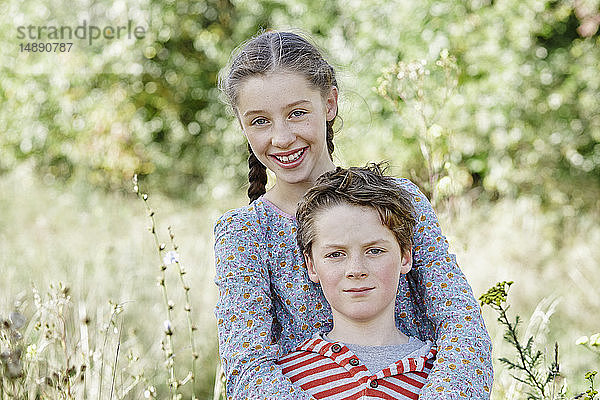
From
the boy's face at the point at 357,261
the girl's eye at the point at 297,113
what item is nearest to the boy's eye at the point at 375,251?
the boy's face at the point at 357,261

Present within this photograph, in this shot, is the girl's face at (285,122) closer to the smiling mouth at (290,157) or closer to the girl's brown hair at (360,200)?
the smiling mouth at (290,157)

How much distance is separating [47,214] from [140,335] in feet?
9.79

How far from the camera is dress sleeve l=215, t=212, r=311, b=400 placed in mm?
1944

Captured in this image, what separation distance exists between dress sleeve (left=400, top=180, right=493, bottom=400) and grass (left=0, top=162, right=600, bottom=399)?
0.92m

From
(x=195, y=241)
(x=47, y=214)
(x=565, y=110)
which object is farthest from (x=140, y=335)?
(x=565, y=110)

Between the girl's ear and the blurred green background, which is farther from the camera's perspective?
the blurred green background

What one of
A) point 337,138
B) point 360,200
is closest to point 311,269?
point 360,200

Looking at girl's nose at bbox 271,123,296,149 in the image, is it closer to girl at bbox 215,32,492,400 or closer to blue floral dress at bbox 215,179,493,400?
girl at bbox 215,32,492,400

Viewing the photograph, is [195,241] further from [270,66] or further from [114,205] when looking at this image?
[270,66]

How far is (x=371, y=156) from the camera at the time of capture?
730 cm

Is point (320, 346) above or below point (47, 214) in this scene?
below

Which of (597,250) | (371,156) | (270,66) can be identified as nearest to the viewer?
(270,66)

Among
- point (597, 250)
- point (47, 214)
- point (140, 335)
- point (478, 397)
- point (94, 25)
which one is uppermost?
point (94, 25)

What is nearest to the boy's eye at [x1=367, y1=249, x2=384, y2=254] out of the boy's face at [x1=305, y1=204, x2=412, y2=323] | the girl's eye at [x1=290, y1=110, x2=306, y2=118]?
the boy's face at [x1=305, y1=204, x2=412, y2=323]
